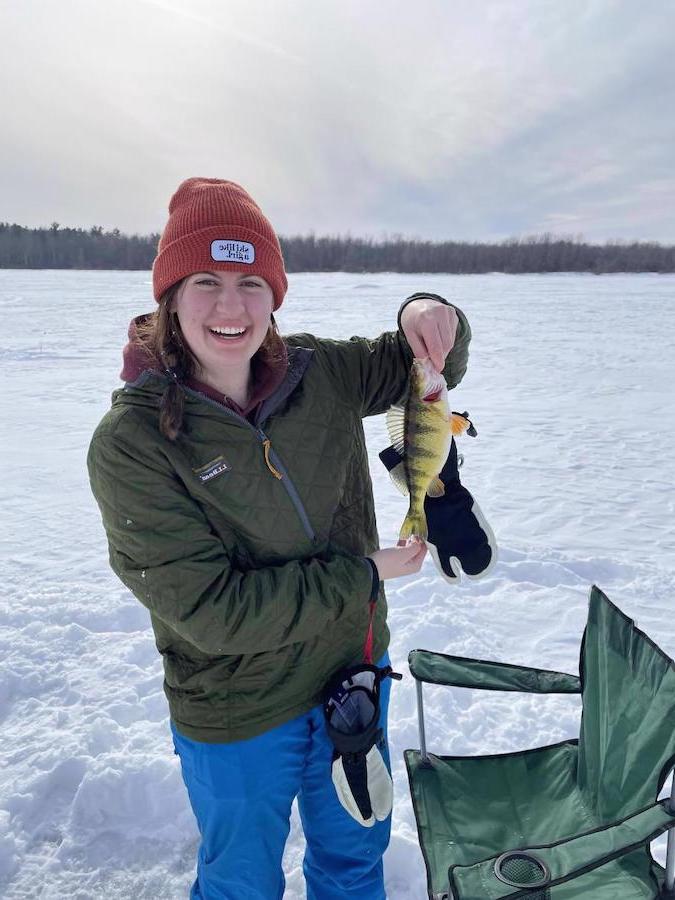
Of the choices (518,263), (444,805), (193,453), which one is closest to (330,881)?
(444,805)

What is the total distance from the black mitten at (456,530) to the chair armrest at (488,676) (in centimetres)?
34

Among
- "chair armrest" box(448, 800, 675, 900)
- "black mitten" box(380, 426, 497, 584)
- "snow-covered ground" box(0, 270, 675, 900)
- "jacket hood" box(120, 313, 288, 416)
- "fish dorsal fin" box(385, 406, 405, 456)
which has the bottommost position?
"snow-covered ground" box(0, 270, 675, 900)

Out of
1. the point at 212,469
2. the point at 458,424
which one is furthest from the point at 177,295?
the point at 458,424

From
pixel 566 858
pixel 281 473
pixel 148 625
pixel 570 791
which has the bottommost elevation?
pixel 148 625

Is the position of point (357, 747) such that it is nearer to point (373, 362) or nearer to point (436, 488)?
point (436, 488)

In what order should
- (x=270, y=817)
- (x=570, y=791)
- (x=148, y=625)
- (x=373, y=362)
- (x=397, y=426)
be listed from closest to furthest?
(x=270, y=817)
(x=397, y=426)
(x=373, y=362)
(x=570, y=791)
(x=148, y=625)

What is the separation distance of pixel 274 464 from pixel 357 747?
850mm

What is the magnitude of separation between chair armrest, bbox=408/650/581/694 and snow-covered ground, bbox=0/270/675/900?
68cm

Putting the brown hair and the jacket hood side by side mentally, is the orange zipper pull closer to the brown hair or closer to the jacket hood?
the jacket hood

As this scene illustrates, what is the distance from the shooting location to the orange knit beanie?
1.66 meters

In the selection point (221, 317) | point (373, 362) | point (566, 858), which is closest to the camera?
point (566, 858)

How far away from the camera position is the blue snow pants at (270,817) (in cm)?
173

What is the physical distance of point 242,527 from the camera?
1.67 m

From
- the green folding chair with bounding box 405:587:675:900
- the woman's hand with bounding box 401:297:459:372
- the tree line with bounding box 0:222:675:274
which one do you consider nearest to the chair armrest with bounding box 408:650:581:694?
the green folding chair with bounding box 405:587:675:900
